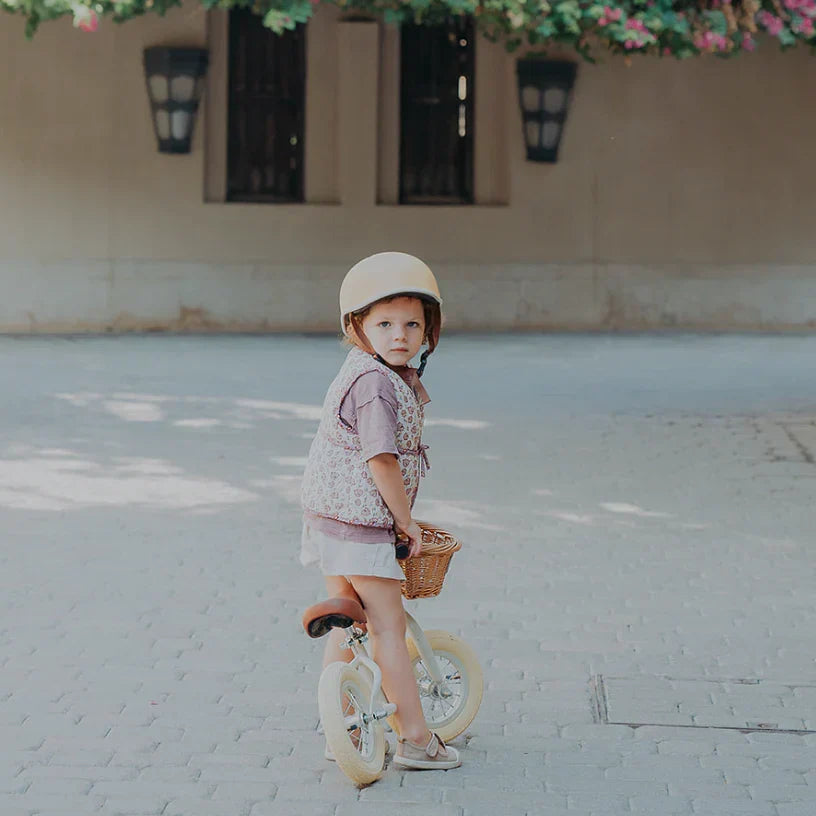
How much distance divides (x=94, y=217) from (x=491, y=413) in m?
7.26

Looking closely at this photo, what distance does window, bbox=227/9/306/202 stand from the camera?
17609 millimetres

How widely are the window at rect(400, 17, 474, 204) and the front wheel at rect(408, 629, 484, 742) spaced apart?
13.5 metres

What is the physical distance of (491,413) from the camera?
1140 centimetres

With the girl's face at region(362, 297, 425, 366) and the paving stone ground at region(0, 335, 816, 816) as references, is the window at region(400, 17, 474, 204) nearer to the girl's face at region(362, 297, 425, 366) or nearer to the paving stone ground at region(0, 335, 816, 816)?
the paving stone ground at region(0, 335, 816, 816)

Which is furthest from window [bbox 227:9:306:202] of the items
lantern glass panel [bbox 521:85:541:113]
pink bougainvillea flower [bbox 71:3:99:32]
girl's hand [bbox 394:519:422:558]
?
girl's hand [bbox 394:519:422:558]

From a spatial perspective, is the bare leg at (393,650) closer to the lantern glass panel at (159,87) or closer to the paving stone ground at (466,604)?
the paving stone ground at (466,604)

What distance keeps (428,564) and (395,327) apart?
0.63 meters

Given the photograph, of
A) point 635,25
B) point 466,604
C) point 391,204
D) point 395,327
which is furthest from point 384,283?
point 391,204

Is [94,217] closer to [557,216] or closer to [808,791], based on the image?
[557,216]

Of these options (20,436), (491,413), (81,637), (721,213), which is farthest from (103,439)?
(721,213)

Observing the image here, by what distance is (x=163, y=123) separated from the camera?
16766mm

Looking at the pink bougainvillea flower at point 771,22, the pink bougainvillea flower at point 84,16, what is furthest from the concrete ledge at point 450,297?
the pink bougainvillea flower at point 771,22

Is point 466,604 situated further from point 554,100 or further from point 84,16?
point 554,100

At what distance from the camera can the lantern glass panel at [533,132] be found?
677 inches
